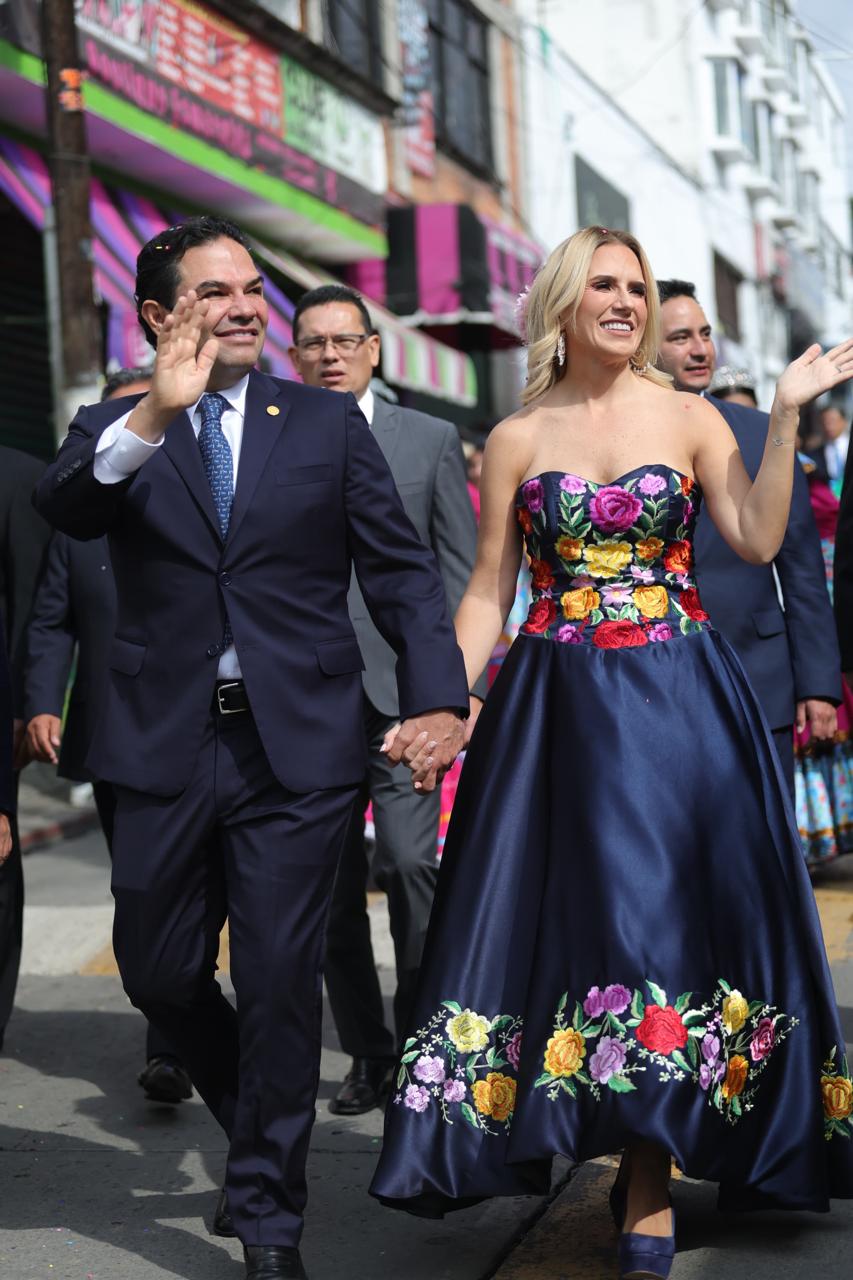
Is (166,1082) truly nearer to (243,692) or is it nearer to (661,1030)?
(243,692)

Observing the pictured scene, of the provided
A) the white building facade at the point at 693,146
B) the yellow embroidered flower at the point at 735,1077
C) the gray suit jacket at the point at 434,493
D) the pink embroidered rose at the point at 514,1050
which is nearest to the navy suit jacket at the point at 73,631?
the gray suit jacket at the point at 434,493

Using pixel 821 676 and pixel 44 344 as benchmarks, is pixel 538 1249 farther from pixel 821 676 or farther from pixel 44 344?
pixel 44 344

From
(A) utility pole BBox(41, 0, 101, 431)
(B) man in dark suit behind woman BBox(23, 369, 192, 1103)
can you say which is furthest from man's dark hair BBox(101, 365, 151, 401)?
(A) utility pole BBox(41, 0, 101, 431)

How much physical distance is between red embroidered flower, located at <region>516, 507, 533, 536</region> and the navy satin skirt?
1.06 ft

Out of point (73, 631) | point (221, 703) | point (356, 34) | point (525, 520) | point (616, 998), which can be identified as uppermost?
point (356, 34)

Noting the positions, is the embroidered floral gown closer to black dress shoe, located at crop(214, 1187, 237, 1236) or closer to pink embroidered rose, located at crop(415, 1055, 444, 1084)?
pink embroidered rose, located at crop(415, 1055, 444, 1084)

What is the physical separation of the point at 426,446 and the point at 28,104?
7902 millimetres

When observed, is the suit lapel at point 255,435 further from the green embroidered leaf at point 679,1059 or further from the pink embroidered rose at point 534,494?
the green embroidered leaf at point 679,1059

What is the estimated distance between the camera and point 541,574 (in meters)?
4.37

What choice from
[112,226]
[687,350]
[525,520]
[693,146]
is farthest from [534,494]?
[693,146]

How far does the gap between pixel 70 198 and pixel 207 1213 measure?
735cm

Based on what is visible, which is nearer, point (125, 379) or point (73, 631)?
point (73, 631)

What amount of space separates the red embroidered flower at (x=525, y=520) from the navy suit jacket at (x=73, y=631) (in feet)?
6.45

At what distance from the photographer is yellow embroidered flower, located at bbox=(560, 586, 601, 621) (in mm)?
4250
